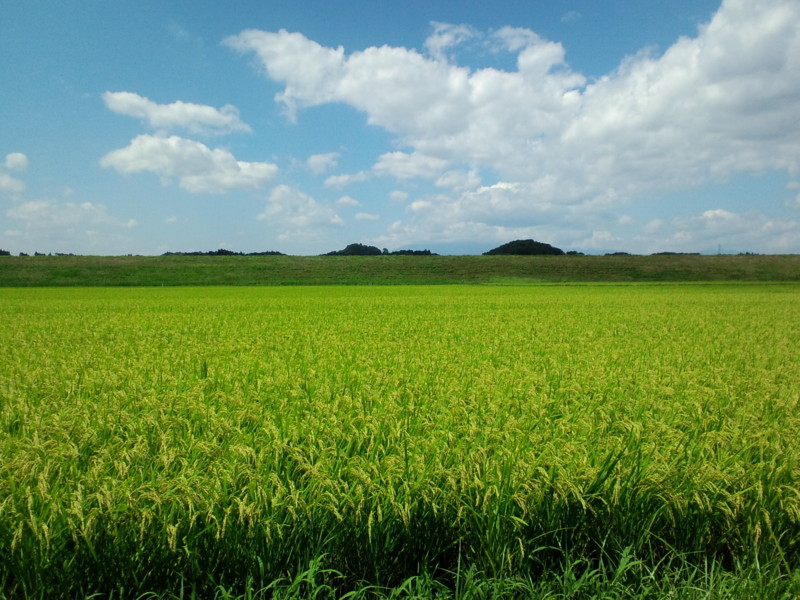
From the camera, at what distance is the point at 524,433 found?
351 centimetres

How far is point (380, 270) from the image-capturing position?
6519 cm

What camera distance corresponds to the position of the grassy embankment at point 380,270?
179 ft

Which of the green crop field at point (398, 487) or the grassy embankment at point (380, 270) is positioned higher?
the grassy embankment at point (380, 270)

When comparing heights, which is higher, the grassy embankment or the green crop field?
the grassy embankment

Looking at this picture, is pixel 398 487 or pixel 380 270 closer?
pixel 398 487

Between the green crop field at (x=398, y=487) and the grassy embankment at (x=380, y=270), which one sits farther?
the grassy embankment at (x=380, y=270)

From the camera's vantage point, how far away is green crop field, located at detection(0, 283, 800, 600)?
2.25 m

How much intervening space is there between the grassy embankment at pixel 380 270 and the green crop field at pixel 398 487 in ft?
176

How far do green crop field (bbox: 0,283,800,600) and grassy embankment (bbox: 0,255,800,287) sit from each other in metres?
53.5

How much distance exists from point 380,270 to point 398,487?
62786 mm

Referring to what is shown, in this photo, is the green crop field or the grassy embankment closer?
the green crop field

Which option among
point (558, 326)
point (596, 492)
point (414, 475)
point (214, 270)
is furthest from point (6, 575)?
point (214, 270)

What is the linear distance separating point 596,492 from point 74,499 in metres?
2.93

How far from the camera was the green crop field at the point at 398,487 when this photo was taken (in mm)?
2254
